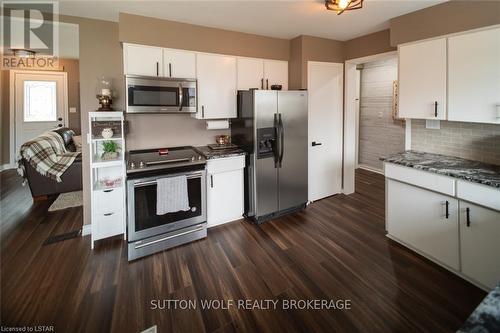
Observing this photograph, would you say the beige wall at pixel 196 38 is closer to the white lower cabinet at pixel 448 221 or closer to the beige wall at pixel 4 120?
the white lower cabinet at pixel 448 221

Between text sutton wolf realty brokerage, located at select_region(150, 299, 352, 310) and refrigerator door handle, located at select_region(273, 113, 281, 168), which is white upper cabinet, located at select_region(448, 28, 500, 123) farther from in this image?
text sutton wolf realty brokerage, located at select_region(150, 299, 352, 310)

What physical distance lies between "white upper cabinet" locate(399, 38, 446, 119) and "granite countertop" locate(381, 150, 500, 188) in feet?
1.49

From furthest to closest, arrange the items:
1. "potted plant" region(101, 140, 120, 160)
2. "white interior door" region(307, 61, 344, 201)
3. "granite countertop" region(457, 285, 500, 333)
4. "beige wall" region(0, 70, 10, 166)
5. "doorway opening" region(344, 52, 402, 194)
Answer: "beige wall" region(0, 70, 10, 166), "doorway opening" region(344, 52, 402, 194), "white interior door" region(307, 61, 344, 201), "potted plant" region(101, 140, 120, 160), "granite countertop" region(457, 285, 500, 333)

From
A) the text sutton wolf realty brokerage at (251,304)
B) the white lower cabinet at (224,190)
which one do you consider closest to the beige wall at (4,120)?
the white lower cabinet at (224,190)

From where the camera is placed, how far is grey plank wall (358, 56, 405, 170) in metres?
5.18

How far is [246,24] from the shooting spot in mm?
3230

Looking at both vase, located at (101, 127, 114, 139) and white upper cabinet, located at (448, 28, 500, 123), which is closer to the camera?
white upper cabinet, located at (448, 28, 500, 123)

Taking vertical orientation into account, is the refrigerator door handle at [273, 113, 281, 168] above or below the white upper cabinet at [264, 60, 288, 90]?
below

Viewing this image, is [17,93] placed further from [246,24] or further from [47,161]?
[246,24]

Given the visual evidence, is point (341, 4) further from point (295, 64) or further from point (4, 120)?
point (4, 120)

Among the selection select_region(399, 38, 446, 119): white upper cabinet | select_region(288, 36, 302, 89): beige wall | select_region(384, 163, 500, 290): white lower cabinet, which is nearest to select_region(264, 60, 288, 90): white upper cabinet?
select_region(288, 36, 302, 89): beige wall

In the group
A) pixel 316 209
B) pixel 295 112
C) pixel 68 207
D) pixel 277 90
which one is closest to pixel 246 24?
pixel 277 90

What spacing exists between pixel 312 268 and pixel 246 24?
3.03 meters
